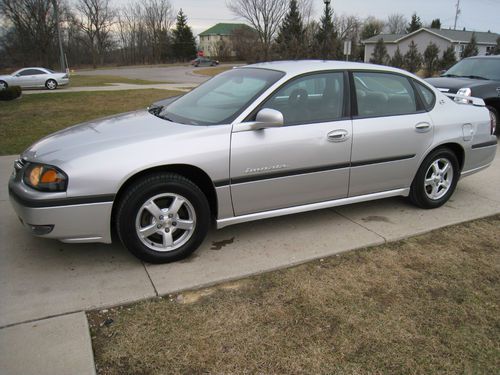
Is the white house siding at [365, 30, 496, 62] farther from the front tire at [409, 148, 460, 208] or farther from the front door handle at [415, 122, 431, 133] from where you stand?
the front door handle at [415, 122, 431, 133]

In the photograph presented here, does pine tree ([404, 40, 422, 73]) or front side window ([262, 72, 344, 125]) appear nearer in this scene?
front side window ([262, 72, 344, 125])

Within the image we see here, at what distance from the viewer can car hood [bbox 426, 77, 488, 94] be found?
27.0ft

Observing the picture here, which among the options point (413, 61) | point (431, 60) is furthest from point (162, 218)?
point (431, 60)

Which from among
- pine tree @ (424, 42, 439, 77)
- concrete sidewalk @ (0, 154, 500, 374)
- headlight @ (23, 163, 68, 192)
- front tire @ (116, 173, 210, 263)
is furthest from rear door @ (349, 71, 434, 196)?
pine tree @ (424, 42, 439, 77)

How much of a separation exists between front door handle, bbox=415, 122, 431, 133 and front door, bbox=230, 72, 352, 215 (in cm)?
88

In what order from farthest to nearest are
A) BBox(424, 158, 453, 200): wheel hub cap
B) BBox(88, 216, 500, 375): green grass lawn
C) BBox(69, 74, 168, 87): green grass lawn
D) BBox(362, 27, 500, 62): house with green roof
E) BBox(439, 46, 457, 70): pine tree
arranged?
1. BBox(362, 27, 500, 62): house with green roof
2. BBox(439, 46, 457, 70): pine tree
3. BBox(69, 74, 168, 87): green grass lawn
4. BBox(424, 158, 453, 200): wheel hub cap
5. BBox(88, 216, 500, 375): green grass lawn

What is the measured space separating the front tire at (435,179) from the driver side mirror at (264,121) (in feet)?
6.40

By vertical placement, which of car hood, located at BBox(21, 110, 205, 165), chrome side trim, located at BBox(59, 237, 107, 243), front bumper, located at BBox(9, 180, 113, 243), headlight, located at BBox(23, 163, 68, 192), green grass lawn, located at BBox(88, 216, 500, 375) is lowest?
green grass lawn, located at BBox(88, 216, 500, 375)

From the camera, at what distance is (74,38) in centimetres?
6525

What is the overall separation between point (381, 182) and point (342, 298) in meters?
1.63

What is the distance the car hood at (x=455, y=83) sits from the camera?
27.0ft

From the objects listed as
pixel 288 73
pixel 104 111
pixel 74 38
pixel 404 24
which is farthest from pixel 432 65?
pixel 404 24

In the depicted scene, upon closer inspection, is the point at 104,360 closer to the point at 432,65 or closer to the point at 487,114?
the point at 487,114

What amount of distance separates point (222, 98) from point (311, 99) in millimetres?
825
